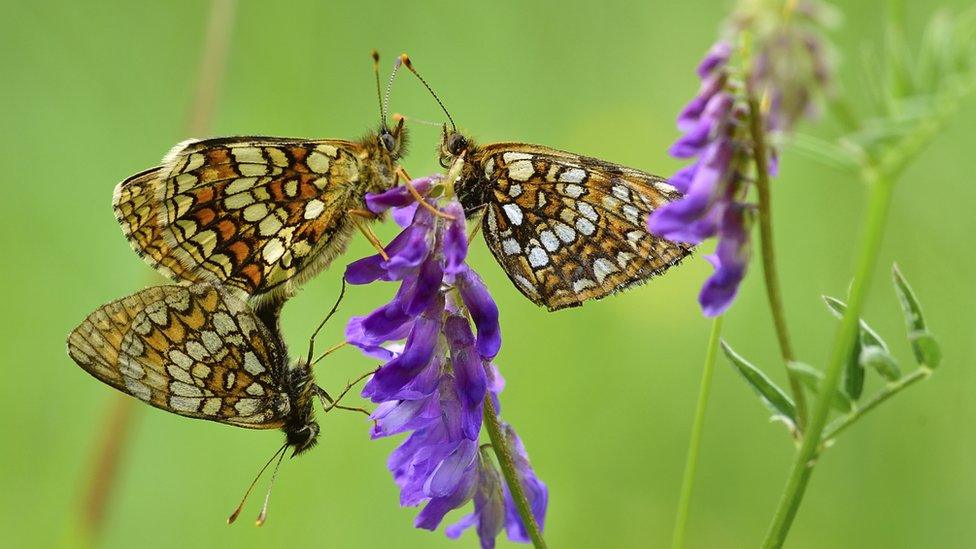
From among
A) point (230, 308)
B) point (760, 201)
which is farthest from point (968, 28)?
point (230, 308)

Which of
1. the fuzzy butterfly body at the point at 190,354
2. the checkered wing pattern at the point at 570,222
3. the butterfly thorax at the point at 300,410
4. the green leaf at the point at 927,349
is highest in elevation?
the checkered wing pattern at the point at 570,222

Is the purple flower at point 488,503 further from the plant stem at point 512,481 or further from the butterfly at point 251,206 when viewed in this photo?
the butterfly at point 251,206

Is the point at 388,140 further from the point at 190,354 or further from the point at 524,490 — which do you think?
the point at 524,490

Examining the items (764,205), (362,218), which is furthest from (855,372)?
(362,218)

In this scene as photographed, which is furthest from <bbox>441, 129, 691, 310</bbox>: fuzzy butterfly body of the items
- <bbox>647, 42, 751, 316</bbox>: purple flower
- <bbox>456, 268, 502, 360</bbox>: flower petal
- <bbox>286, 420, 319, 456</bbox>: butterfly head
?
<bbox>286, 420, 319, 456</bbox>: butterfly head

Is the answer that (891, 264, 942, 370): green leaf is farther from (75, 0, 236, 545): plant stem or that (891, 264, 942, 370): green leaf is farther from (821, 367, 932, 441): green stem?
(75, 0, 236, 545): plant stem

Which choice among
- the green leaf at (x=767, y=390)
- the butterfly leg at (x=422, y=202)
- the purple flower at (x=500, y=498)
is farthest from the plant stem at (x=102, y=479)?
the green leaf at (x=767, y=390)
